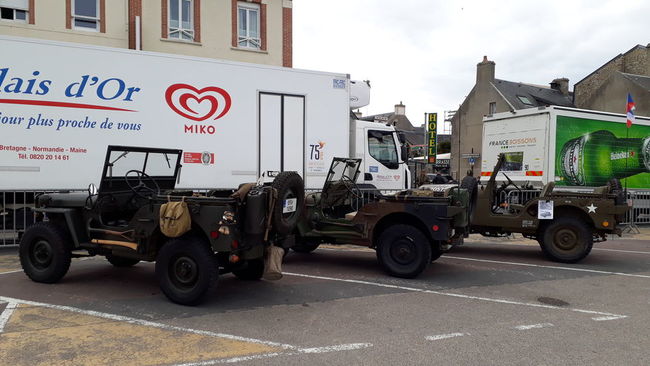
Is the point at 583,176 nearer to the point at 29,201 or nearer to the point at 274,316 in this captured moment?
the point at 274,316

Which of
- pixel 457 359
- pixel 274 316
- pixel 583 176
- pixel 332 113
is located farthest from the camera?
pixel 583 176

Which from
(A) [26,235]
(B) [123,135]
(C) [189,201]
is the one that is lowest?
Result: (A) [26,235]

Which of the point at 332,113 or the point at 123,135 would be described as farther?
the point at 332,113

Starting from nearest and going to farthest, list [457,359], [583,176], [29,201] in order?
[457,359] < [29,201] < [583,176]

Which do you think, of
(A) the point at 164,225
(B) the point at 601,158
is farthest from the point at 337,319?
(B) the point at 601,158

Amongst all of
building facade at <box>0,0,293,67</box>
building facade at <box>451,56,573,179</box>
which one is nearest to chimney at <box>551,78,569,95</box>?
building facade at <box>451,56,573,179</box>

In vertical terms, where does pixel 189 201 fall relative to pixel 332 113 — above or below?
below

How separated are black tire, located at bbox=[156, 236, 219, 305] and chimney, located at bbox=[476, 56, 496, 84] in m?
39.0

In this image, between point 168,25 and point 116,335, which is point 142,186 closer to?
point 116,335

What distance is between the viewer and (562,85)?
44281mm

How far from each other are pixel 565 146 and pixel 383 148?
5.25 m

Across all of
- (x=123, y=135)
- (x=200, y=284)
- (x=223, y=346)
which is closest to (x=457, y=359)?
(x=223, y=346)

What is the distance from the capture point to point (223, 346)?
13.7 feet

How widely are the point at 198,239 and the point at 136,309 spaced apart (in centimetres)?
99
